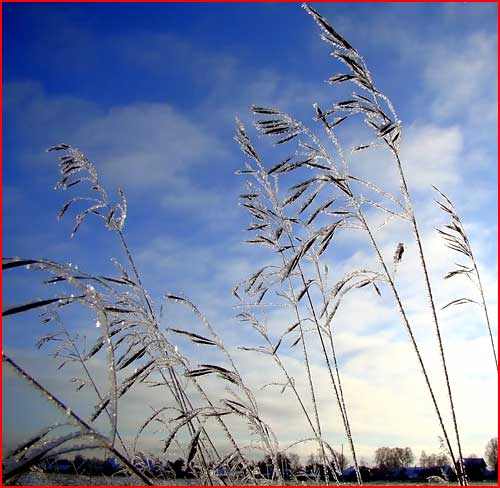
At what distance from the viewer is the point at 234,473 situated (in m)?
2.86

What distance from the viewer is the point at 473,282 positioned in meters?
3.34

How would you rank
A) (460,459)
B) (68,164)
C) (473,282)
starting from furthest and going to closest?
(68,164)
(473,282)
(460,459)

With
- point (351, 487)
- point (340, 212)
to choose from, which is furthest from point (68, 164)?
point (351, 487)

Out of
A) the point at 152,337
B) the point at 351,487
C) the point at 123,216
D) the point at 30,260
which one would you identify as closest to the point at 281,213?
the point at 123,216

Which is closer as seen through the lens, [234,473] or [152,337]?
[152,337]

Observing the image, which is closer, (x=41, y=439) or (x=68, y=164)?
(x=41, y=439)

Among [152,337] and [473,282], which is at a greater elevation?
[473,282]

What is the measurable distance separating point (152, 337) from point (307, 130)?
142 centimetres

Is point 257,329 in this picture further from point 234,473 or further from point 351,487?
point 351,487

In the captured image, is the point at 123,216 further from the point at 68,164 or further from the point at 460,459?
the point at 460,459

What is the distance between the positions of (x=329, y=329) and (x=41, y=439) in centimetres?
245

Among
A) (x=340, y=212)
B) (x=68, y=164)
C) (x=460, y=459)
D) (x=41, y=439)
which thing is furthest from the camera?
(x=68, y=164)

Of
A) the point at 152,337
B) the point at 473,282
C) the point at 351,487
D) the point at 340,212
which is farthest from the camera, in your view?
the point at 473,282

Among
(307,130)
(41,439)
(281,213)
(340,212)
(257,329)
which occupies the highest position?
(307,130)
